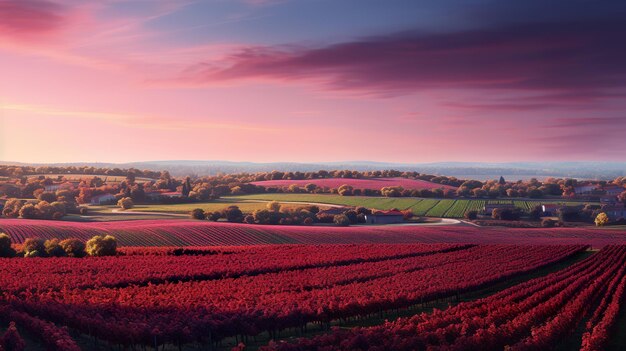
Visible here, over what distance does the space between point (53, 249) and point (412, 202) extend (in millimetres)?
93091

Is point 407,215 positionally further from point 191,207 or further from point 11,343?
point 11,343

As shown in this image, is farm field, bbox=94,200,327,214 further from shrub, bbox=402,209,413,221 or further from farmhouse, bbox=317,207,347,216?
shrub, bbox=402,209,413,221

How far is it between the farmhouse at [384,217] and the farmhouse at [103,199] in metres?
59.7

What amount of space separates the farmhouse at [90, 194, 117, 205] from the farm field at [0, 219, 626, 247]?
55.8m

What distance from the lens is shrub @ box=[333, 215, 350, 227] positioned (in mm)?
110831

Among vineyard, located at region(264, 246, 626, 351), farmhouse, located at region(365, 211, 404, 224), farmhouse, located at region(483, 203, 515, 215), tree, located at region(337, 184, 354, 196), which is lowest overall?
farmhouse, located at region(365, 211, 404, 224)

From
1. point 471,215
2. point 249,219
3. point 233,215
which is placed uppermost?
point 471,215

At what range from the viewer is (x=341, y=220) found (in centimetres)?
11119

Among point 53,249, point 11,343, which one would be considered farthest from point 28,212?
point 11,343

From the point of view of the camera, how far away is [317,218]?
377 ft

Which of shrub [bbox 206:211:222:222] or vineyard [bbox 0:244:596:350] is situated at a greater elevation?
vineyard [bbox 0:244:596:350]

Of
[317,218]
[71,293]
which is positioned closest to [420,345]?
[71,293]

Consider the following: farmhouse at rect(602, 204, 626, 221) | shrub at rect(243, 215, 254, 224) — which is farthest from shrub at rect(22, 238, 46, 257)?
farmhouse at rect(602, 204, 626, 221)

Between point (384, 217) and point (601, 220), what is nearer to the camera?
point (601, 220)
